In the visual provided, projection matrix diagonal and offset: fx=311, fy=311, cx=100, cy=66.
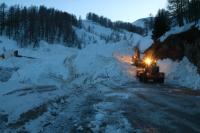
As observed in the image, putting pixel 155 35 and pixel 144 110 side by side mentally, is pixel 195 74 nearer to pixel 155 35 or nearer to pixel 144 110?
pixel 144 110

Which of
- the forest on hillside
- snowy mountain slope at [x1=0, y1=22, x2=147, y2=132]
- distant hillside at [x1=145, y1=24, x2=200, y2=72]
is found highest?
the forest on hillside

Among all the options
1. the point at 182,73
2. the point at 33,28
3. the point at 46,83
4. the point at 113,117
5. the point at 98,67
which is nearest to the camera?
the point at 113,117

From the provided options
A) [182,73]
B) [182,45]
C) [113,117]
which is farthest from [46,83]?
[113,117]

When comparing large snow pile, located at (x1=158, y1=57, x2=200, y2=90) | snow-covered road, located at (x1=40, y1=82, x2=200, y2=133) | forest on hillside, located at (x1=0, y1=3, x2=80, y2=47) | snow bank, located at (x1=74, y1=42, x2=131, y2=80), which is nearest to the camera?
snow-covered road, located at (x1=40, y1=82, x2=200, y2=133)

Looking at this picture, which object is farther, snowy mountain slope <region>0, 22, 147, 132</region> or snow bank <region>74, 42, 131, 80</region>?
snow bank <region>74, 42, 131, 80</region>

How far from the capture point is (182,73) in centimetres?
3353

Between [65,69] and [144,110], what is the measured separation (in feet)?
106

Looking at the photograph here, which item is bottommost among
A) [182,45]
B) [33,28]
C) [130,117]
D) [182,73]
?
[130,117]

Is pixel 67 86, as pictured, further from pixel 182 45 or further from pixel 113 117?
pixel 113 117

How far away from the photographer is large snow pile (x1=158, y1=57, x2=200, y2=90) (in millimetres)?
28992

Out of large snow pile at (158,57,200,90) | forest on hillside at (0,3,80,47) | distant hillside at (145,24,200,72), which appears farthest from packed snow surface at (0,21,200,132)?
forest on hillside at (0,3,80,47)

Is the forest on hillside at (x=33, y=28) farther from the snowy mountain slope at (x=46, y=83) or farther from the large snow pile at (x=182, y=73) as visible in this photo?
the large snow pile at (x=182, y=73)

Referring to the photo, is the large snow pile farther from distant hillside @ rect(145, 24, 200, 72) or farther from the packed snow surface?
distant hillside @ rect(145, 24, 200, 72)

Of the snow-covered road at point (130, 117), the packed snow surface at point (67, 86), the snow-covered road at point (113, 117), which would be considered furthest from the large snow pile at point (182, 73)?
the snow-covered road at point (113, 117)
